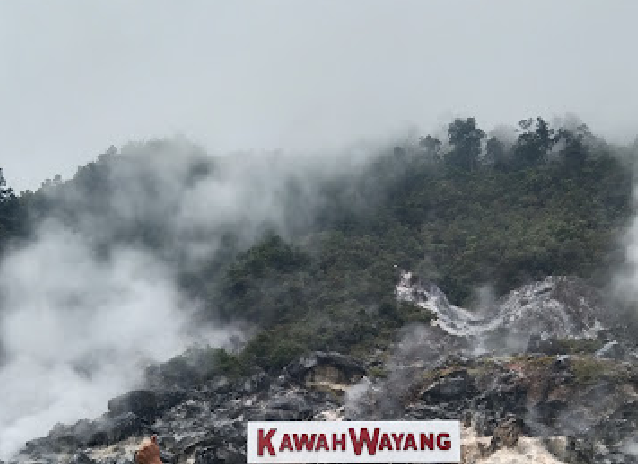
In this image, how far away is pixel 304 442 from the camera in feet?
97.3

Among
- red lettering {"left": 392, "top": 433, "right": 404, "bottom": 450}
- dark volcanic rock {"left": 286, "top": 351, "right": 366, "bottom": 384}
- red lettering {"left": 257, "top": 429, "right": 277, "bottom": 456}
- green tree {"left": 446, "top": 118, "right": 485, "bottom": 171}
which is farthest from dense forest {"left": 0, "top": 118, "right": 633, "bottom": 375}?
red lettering {"left": 392, "top": 433, "right": 404, "bottom": 450}

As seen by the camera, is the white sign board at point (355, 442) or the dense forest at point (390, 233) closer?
the white sign board at point (355, 442)

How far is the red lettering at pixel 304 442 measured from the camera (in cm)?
2964

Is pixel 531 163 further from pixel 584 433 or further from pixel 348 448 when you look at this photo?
pixel 348 448

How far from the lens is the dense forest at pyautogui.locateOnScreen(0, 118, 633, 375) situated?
81.5m

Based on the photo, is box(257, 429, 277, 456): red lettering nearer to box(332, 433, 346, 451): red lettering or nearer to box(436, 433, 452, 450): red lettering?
box(332, 433, 346, 451): red lettering

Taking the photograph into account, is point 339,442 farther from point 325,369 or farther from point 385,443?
point 325,369

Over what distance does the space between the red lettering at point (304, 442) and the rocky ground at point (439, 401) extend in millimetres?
20341

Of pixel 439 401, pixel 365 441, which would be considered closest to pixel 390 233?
pixel 439 401

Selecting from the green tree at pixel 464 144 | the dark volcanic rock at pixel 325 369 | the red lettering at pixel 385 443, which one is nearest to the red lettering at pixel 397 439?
the red lettering at pixel 385 443

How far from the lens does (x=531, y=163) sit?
364 feet

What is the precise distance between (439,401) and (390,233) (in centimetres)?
4072

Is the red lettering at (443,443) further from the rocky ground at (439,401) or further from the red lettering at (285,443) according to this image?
the rocky ground at (439,401)

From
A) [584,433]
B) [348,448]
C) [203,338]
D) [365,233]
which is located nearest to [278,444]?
[348,448]
